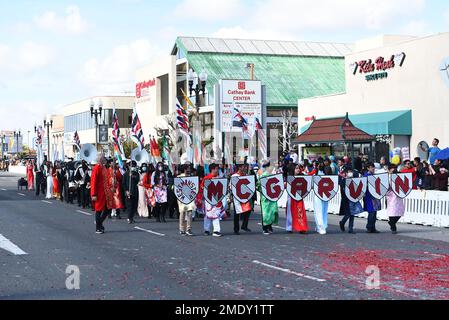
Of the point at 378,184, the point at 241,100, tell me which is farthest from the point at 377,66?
the point at 378,184

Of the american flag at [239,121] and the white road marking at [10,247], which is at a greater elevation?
the american flag at [239,121]

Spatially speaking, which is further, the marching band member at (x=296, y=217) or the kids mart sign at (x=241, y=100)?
the kids mart sign at (x=241, y=100)

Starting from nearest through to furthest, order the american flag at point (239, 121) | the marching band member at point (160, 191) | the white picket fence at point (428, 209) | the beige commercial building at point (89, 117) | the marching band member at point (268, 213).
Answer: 1. the marching band member at point (268, 213)
2. the white picket fence at point (428, 209)
3. the marching band member at point (160, 191)
4. the american flag at point (239, 121)
5. the beige commercial building at point (89, 117)

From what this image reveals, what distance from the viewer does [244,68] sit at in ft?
202

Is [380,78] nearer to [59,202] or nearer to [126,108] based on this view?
[59,202]

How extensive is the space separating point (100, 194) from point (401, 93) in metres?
21.1

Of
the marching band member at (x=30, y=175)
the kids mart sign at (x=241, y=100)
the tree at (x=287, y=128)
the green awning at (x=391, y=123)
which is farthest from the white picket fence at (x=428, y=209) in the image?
the tree at (x=287, y=128)

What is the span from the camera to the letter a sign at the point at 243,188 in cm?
1817

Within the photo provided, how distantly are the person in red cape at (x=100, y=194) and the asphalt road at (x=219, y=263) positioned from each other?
1.42 feet

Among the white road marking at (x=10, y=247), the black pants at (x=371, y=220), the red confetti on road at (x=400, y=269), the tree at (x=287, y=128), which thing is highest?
the tree at (x=287, y=128)

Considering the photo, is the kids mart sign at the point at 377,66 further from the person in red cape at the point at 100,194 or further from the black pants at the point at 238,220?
the person in red cape at the point at 100,194

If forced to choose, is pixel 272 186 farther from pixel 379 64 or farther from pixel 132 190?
pixel 379 64

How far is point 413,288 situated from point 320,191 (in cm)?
799
